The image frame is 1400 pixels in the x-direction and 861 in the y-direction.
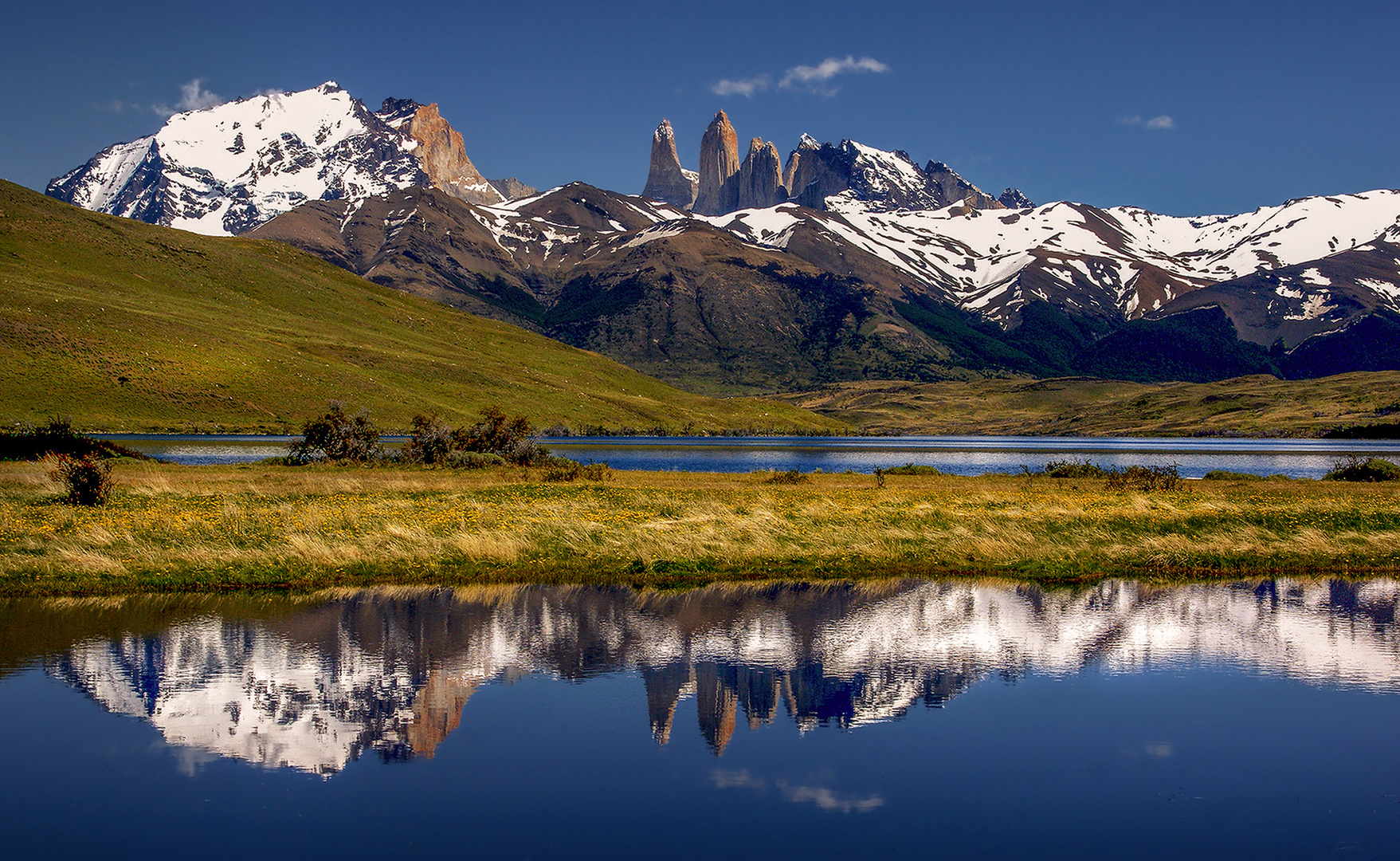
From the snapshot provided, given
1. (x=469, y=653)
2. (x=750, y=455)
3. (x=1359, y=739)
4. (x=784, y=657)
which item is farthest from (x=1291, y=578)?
(x=750, y=455)

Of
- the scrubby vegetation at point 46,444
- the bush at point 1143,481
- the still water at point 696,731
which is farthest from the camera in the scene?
the scrubby vegetation at point 46,444

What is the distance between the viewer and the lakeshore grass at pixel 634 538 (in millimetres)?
31266

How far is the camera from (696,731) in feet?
55.1

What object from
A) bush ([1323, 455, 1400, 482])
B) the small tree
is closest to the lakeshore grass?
bush ([1323, 455, 1400, 482])

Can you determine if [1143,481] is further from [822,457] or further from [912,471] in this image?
[822,457]

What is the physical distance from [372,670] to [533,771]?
23.2 ft

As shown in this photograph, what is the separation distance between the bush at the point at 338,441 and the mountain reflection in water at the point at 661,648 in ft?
172

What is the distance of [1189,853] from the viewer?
12258 millimetres

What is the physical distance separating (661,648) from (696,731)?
5.63m

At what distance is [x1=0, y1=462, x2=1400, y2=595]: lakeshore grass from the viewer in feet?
103

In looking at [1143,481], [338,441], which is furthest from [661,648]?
[338,441]

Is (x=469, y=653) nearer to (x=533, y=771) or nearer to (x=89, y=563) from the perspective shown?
(x=533, y=771)

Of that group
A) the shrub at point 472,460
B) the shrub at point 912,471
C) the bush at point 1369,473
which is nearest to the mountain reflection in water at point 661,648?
the shrub at point 912,471

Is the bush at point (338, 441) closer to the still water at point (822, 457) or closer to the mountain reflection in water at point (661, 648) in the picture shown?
the still water at point (822, 457)
